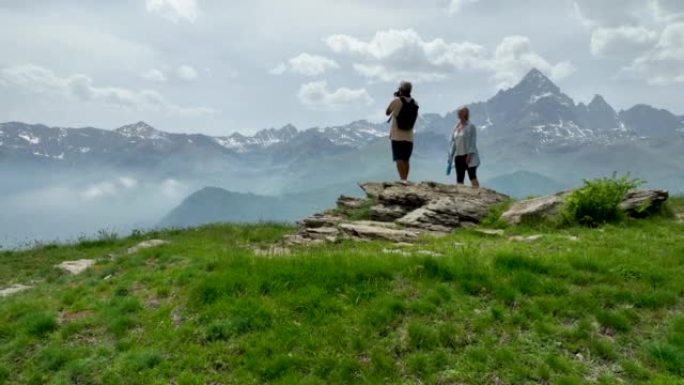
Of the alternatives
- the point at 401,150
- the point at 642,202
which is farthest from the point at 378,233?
the point at 642,202

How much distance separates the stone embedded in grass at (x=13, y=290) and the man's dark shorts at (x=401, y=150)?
14621mm

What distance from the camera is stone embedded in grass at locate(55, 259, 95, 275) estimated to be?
18.3m

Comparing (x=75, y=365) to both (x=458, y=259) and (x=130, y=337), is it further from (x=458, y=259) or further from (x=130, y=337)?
(x=458, y=259)

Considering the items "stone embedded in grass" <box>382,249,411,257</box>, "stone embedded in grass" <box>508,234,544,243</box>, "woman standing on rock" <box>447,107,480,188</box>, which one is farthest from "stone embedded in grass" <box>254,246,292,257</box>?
"woman standing on rock" <box>447,107,480,188</box>

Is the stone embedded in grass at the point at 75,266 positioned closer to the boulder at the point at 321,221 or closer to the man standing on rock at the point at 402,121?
the boulder at the point at 321,221

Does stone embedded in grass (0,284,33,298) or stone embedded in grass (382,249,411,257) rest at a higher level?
stone embedded in grass (382,249,411,257)

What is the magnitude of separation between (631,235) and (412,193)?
26.7 feet

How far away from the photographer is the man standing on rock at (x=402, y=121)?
21.6 m

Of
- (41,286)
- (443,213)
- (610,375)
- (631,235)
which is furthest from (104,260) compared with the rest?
(631,235)

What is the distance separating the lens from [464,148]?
2242cm

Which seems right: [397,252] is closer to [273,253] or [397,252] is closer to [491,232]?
[273,253]

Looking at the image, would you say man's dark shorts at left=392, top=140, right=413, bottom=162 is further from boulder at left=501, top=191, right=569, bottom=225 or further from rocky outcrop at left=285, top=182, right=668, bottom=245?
boulder at left=501, top=191, right=569, bottom=225

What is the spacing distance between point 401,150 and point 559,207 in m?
7.07

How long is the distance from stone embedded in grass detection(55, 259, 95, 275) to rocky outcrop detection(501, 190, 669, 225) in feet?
49.8
